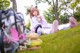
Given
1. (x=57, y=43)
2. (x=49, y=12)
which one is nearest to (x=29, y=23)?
(x=57, y=43)

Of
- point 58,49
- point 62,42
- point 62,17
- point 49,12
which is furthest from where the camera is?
point 49,12

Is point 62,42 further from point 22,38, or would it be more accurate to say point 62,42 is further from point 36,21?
point 36,21

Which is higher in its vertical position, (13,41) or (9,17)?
(9,17)

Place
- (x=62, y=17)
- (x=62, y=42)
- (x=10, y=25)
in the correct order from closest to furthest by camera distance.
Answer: (x=62, y=42), (x=10, y=25), (x=62, y=17)

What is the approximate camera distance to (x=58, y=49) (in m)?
2.46

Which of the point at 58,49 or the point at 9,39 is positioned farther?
the point at 9,39

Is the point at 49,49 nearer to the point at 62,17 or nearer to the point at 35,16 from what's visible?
the point at 35,16

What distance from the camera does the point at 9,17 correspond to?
287cm

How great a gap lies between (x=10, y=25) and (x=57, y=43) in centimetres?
56

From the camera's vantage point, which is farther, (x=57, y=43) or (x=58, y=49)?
(x=57, y=43)

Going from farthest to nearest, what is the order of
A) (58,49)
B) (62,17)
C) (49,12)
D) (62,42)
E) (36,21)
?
(49,12) → (62,17) → (36,21) → (62,42) → (58,49)

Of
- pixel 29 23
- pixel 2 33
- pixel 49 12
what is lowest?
pixel 49 12

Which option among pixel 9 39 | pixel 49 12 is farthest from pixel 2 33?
pixel 49 12

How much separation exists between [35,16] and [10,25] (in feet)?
6.42
